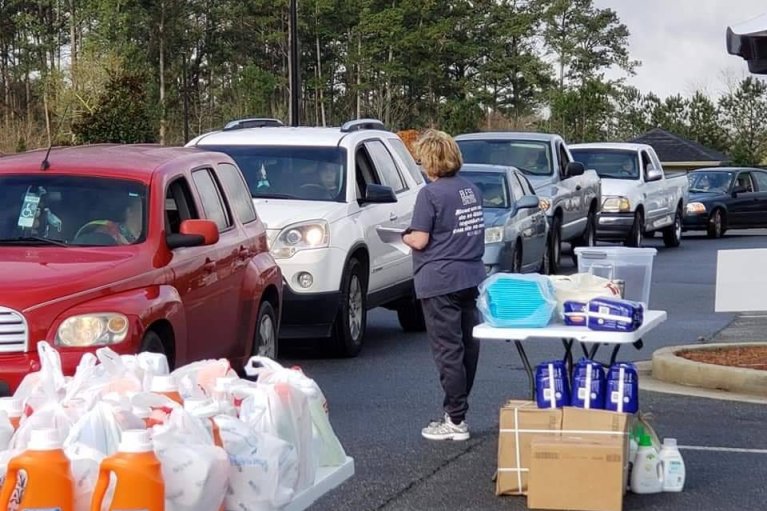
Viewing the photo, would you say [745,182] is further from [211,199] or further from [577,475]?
[577,475]

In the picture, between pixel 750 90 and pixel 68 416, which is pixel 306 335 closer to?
pixel 68 416

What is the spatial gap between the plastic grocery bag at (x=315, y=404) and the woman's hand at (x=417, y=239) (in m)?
3.51

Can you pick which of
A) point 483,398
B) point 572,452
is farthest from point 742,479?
point 483,398

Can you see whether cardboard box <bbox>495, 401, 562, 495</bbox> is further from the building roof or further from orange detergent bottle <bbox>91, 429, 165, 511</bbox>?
the building roof

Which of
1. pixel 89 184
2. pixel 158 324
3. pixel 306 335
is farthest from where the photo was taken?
pixel 306 335

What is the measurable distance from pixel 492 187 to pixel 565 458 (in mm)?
12432

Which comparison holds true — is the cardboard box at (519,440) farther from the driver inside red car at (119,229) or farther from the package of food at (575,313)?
the driver inside red car at (119,229)

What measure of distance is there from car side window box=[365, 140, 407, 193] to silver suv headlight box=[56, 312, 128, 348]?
241 inches

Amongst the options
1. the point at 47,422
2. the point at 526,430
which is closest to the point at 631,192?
the point at 526,430

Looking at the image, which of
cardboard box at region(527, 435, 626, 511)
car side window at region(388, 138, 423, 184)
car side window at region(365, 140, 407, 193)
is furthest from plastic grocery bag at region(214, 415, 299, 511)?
car side window at region(388, 138, 423, 184)

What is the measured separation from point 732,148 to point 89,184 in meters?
72.5

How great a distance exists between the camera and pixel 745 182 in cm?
3559

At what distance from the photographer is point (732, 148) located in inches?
3095

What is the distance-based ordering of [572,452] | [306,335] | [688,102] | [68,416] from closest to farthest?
[68,416], [572,452], [306,335], [688,102]
